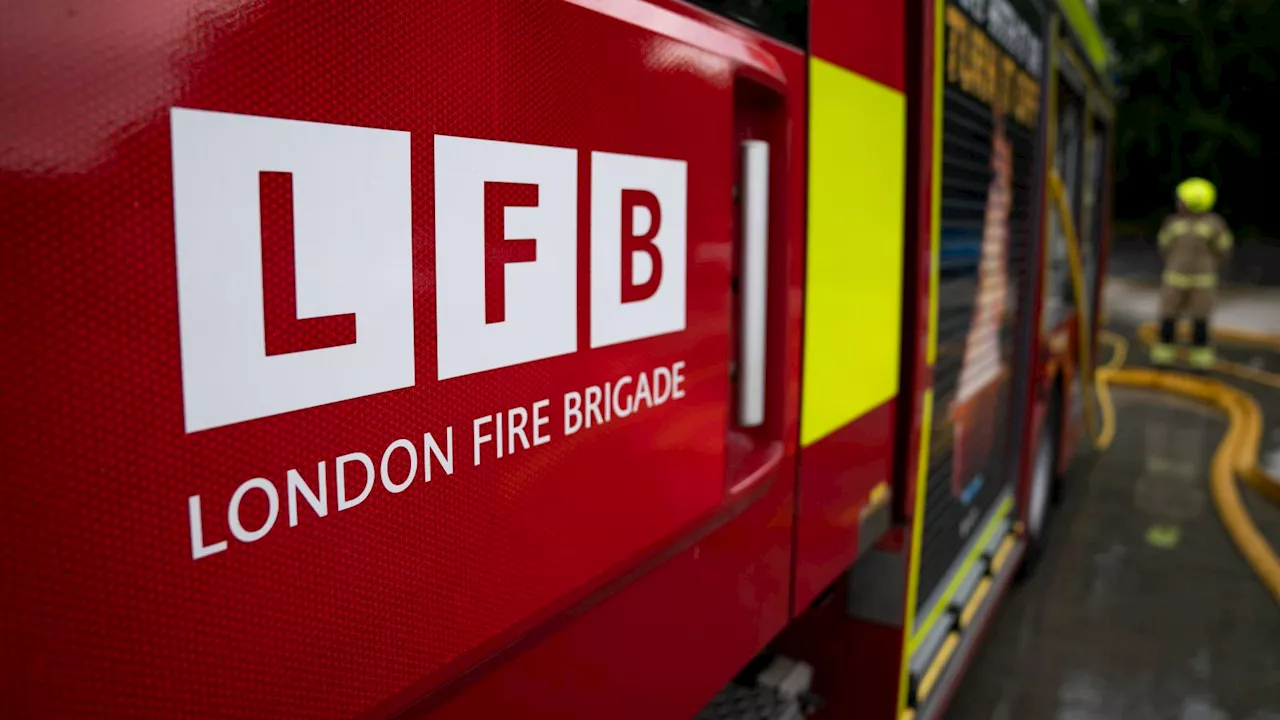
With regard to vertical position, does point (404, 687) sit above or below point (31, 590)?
below

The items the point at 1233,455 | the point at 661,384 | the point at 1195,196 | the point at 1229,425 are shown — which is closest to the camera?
the point at 661,384

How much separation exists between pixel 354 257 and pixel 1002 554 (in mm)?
3147

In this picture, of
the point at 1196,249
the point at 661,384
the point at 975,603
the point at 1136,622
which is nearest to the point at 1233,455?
the point at 1136,622

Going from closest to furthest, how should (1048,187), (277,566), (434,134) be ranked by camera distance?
(277,566) < (434,134) < (1048,187)

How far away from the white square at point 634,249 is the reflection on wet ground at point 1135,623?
2.40 meters

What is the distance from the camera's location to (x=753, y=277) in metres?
1.30

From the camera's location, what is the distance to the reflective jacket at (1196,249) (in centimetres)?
995

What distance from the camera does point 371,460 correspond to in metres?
0.72

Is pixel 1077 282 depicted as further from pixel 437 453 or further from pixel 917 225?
pixel 437 453

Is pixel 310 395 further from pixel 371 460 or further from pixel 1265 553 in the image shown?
pixel 1265 553

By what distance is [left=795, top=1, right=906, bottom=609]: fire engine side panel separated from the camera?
148cm

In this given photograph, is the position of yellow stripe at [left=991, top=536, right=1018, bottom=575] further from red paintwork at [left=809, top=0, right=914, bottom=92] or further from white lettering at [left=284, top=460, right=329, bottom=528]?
white lettering at [left=284, top=460, right=329, bottom=528]

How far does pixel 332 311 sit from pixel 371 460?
12cm

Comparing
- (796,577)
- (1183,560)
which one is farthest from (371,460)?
(1183,560)
